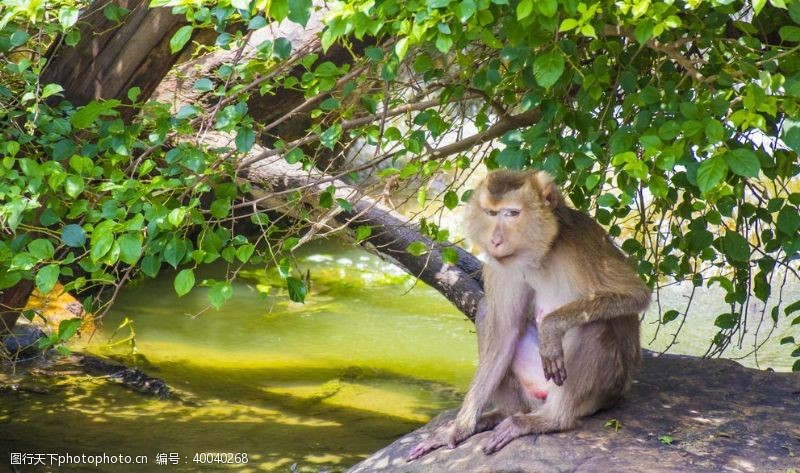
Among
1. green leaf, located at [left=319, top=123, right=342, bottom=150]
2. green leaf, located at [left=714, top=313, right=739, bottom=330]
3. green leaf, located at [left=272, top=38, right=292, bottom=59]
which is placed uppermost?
green leaf, located at [left=272, top=38, right=292, bottom=59]

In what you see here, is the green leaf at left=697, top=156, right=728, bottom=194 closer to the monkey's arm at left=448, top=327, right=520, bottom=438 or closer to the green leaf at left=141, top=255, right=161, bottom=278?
the monkey's arm at left=448, top=327, right=520, bottom=438

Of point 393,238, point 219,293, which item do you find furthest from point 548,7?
point 393,238

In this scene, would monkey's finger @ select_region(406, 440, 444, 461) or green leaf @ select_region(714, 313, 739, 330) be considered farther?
green leaf @ select_region(714, 313, 739, 330)

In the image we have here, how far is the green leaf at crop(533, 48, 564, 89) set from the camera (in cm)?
404

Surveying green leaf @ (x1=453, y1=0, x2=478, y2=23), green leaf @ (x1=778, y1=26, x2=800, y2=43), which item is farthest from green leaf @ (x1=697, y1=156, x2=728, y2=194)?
green leaf @ (x1=453, y1=0, x2=478, y2=23)

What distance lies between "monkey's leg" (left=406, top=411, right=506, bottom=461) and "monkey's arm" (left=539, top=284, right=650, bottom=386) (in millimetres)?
532

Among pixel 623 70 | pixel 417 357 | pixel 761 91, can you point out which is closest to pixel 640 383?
pixel 623 70

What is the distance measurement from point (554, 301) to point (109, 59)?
10.3 feet

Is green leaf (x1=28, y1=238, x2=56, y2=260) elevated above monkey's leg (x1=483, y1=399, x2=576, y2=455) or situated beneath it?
elevated above

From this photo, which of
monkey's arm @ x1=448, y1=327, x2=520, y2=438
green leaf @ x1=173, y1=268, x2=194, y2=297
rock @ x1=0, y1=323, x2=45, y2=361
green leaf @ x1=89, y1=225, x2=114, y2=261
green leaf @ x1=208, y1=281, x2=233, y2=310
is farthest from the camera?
rock @ x1=0, y1=323, x2=45, y2=361

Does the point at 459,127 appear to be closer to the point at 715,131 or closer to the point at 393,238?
the point at 393,238

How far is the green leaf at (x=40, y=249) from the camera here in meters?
4.53

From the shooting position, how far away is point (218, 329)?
9766 mm

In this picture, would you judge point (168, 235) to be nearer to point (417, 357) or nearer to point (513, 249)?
point (513, 249)
